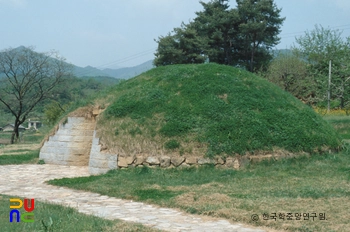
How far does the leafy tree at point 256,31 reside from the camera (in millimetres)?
32125

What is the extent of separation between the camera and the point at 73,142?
483 inches

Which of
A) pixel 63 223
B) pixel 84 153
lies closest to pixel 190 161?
pixel 84 153

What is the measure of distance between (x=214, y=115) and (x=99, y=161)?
10.2ft

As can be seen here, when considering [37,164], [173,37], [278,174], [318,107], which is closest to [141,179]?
[278,174]

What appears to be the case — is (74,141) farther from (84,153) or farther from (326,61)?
(326,61)

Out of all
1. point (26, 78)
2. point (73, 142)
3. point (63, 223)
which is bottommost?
point (63, 223)

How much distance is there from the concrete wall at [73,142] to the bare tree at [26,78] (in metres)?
17.9

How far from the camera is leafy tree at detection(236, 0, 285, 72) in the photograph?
32125 millimetres

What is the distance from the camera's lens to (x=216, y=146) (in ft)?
32.1

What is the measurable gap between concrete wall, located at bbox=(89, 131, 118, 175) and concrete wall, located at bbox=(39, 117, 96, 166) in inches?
58.8

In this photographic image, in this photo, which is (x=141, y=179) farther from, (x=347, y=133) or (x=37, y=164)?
(x=347, y=133)

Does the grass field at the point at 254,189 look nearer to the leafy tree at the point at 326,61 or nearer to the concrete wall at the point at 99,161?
the concrete wall at the point at 99,161

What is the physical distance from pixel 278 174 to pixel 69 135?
634 cm

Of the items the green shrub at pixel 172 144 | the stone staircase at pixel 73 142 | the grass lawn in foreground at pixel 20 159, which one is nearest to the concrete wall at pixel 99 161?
the green shrub at pixel 172 144
